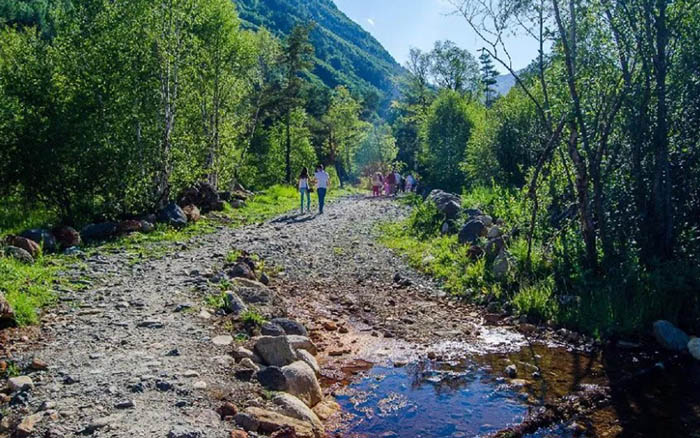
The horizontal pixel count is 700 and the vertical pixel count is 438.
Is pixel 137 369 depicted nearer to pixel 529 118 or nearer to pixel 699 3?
pixel 699 3

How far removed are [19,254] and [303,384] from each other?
790 cm

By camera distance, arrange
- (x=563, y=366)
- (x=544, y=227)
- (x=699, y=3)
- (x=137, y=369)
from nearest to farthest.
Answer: (x=137, y=369)
(x=563, y=366)
(x=699, y=3)
(x=544, y=227)

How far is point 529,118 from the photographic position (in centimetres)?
2664

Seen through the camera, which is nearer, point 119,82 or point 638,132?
point 638,132

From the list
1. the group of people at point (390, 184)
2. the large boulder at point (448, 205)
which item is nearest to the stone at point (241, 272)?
the large boulder at point (448, 205)

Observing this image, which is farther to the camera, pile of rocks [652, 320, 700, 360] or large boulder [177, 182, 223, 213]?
large boulder [177, 182, 223, 213]

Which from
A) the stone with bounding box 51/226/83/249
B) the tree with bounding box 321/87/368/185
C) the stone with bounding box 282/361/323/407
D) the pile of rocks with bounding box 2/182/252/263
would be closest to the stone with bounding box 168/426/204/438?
the stone with bounding box 282/361/323/407

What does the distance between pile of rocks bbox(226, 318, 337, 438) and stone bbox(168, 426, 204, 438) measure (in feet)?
1.80

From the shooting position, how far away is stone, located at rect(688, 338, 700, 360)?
8.34 metres

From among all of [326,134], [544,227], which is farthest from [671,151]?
[326,134]

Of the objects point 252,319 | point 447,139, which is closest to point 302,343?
point 252,319

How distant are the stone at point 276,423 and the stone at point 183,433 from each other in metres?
0.71

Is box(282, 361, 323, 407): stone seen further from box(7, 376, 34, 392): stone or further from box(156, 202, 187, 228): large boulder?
box(156, 202, 187, 228): large boulder

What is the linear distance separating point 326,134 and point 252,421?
206ft
